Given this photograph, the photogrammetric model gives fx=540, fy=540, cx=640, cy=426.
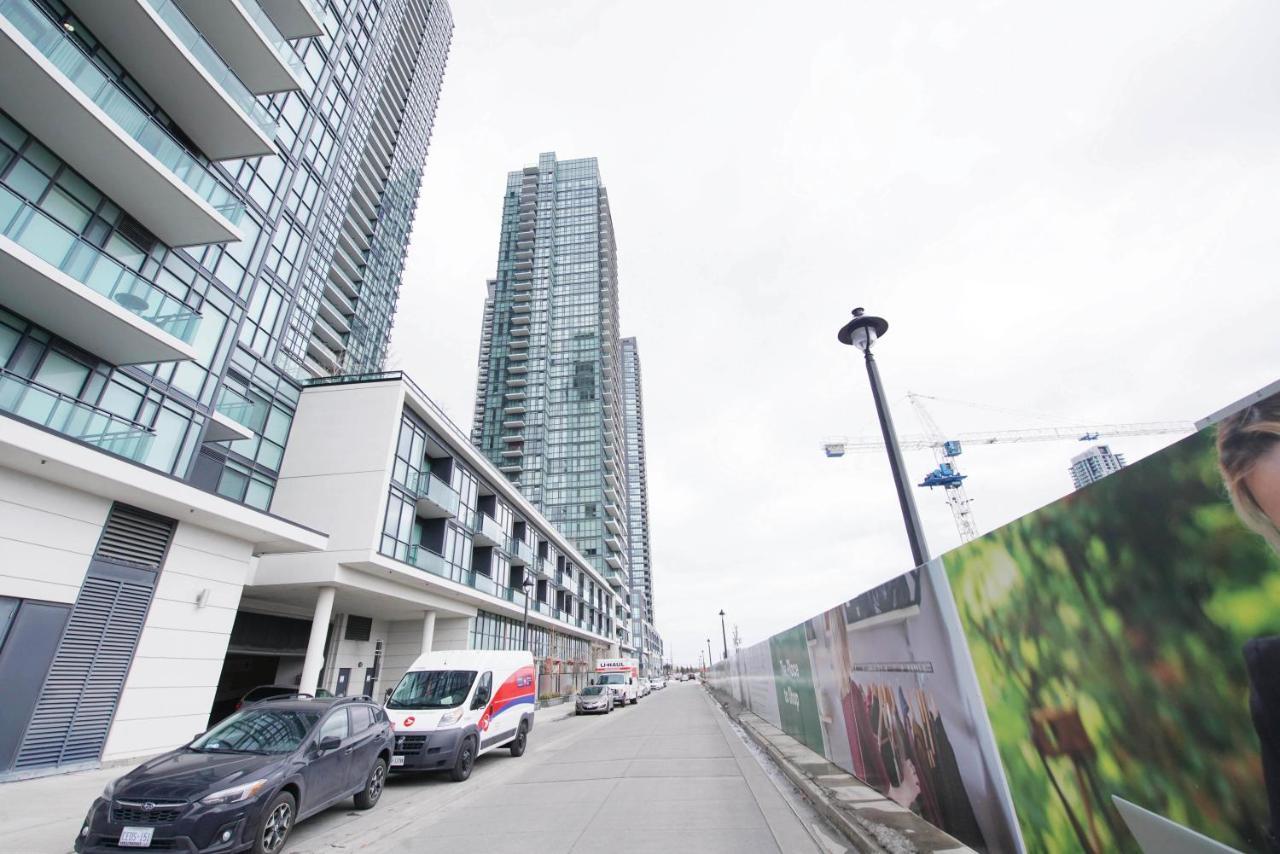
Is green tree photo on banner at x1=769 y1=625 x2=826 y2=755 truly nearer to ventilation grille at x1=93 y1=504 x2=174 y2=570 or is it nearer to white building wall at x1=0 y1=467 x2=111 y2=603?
ventilation grille at x1=93 y1=504 x2=174 y2=570

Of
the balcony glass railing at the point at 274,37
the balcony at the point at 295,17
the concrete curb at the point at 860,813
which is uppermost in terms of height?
the balcony at the point at 295,17

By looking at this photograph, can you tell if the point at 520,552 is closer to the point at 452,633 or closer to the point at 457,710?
the point at 452,633

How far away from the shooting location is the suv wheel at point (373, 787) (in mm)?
7801

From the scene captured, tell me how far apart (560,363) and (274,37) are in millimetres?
68465

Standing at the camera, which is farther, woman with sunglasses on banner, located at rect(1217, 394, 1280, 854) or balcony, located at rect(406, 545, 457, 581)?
balcony, located at rect(406, 545, 457, 581)

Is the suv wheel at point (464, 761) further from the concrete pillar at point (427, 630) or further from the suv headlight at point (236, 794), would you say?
the concrete pillar at point (427, 630)

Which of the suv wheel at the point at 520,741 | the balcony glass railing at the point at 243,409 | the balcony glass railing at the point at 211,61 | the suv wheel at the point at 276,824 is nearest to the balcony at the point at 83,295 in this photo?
the balcony glass railing at the point at 243,409

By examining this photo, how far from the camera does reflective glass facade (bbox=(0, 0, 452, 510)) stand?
11414mm

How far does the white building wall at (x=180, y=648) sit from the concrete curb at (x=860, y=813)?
542 inches

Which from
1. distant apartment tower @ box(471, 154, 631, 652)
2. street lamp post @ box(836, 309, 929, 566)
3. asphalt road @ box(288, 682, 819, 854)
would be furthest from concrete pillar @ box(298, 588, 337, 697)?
distant apartment tower @ box(471, 154, 631, 652)

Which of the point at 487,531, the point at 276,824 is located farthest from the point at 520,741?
the point at 487,531

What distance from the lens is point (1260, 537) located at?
226 cm

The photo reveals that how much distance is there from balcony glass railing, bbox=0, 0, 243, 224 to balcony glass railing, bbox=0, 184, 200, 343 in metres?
2.75

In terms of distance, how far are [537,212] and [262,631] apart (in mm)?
92059
